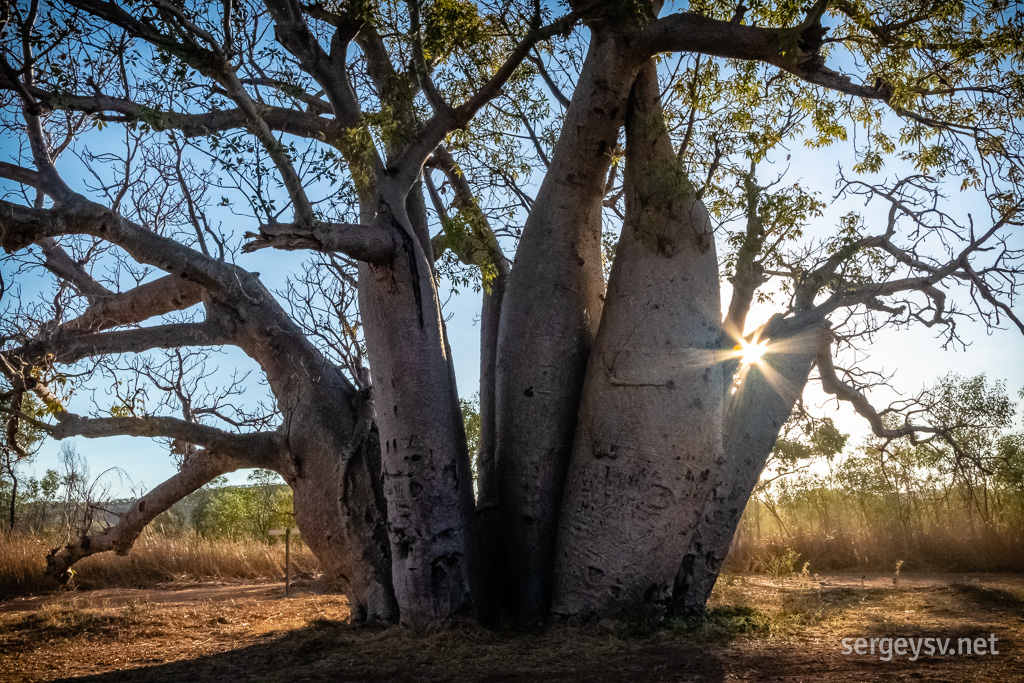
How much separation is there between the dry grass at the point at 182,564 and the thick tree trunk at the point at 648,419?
5559 millimetres

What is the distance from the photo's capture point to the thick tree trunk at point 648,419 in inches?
169

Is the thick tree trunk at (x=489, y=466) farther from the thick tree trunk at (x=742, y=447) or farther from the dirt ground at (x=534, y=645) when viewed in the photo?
the thick tree trunk at (x=742, y=447)

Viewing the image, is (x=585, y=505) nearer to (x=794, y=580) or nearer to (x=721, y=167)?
A: (x=721, y=167)

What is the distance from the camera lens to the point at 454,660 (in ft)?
11.7

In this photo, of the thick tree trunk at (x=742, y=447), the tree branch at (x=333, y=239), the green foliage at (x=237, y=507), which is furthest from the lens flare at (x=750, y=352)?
the green foliage at (x=237, y=507)

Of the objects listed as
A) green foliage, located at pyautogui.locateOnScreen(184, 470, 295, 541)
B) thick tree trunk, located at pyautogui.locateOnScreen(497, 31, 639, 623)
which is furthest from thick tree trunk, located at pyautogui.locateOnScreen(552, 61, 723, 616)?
green foliage, located at pyautogui.locateOnScreen(184, 470, 295, 541)

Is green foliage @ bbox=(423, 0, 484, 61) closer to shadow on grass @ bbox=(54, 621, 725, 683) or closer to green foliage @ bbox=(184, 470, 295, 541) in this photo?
shadow on grass @ bbox=(54, 621, 725, 683)

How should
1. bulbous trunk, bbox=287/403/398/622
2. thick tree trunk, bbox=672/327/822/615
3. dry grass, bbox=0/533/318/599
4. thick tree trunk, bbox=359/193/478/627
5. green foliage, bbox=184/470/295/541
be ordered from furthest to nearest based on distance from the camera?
green foliage, bbox=184/470/295/541
dry grass, bbox=0/533/318/599
bulbous trunk, bbox=287/403/398/622
thick tree trunk, bbox=672/327/822/615
thick tree trunk, bbox=359/193/478/627

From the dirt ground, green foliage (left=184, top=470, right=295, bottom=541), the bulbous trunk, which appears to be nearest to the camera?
the dirt ground

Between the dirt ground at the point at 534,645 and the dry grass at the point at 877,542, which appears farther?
the dry grass at the point at 877,542

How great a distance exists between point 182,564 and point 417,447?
6.65m

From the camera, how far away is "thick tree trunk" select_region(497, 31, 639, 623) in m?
4.63

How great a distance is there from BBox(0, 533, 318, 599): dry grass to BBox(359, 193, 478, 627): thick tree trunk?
511 centimetres

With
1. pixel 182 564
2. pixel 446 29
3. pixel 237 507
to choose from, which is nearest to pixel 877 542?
pixel 446 29
